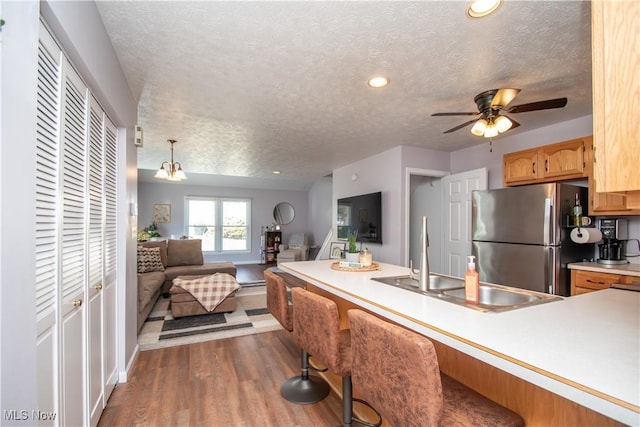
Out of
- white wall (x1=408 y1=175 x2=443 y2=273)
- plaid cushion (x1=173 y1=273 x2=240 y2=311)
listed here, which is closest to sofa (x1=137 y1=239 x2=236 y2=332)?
plaid cushion (x1=173 y1=273 x2=240 y2=311)

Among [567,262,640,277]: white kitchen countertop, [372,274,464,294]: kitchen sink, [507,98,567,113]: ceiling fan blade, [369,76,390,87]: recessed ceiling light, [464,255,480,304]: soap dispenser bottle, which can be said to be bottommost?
[567,262,640,277]: white kitchen countertop

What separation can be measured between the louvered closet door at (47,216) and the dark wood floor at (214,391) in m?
0.94

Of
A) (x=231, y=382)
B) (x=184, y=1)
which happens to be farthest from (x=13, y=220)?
(x=231, y=382)

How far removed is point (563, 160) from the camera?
2998 millimetres

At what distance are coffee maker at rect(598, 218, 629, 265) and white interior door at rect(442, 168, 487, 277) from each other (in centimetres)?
120

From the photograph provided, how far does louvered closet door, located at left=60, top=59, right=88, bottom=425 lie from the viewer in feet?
4.28

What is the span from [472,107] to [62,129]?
306 cm

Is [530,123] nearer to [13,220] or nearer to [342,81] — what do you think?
[342,81]

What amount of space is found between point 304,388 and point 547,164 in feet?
10.6

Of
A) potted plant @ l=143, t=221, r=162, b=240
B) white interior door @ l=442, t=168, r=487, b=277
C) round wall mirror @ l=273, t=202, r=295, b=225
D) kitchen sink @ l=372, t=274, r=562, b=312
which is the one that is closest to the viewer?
kitchen sink @ l=372, t=274, r=562, b=312

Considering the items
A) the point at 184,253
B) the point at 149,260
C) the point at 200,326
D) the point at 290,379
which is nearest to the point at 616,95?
the point at 290,379

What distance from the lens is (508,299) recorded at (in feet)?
5.05

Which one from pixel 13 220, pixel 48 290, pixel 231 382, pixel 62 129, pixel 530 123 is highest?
pixel 530 123

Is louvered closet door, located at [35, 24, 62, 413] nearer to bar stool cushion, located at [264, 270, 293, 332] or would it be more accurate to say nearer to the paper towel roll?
bar stool cushion, located at [264, 270, 293, 332]
